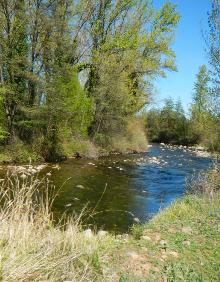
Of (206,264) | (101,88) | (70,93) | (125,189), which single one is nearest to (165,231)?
(206,264)

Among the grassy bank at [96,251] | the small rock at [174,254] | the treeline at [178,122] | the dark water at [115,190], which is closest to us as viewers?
the grassy bank at [96,251]

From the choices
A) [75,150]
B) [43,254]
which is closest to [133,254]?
[43,254]

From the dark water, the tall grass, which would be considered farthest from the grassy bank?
the dark water

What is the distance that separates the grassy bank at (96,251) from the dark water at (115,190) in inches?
42.0

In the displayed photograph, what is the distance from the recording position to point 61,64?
25016mm

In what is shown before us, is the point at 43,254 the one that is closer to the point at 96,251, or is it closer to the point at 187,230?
the point at 96,251

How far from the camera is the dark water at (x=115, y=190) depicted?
444 inches

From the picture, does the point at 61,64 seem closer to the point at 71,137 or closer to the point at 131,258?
the point at 71,137

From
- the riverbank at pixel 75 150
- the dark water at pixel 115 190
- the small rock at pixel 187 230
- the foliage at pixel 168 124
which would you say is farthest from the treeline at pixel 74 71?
the foliage at pixel 168 124

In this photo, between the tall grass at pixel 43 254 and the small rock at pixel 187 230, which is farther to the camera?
the small rock at pixel 187 230

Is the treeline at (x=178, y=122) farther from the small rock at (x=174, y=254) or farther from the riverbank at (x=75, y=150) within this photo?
the small rock at (x=174, y=254)

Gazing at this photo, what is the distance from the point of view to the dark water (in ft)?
37.0

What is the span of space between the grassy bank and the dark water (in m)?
1.07

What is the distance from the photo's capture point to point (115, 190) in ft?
52.5
